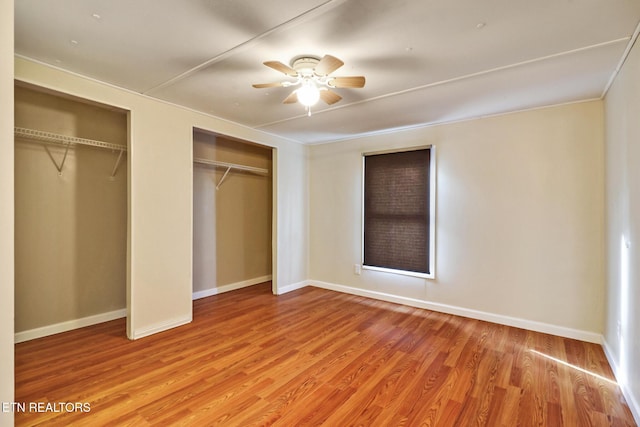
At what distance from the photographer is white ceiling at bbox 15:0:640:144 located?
1724mm

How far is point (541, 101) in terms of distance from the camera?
3.09m

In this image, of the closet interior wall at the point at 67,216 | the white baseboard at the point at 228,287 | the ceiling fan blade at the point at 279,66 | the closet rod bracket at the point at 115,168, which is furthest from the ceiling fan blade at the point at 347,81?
the white baseboard at the point at 228,287

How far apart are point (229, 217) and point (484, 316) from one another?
389 cm

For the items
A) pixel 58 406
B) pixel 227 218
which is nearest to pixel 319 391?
pixel 58 406

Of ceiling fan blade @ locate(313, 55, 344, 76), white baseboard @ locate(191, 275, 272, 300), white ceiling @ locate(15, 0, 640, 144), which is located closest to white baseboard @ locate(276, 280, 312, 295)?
white baseboard @ locate(191, 275, 272, 300)

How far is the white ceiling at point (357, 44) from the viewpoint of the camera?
1.72m

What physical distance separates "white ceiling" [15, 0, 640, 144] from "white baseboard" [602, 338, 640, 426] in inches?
93.5

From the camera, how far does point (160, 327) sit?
3232 mm

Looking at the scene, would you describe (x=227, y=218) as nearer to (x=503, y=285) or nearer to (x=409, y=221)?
(x=409, y=221)

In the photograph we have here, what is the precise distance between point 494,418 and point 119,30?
351cm

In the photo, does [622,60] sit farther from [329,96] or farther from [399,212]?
[399,212]
